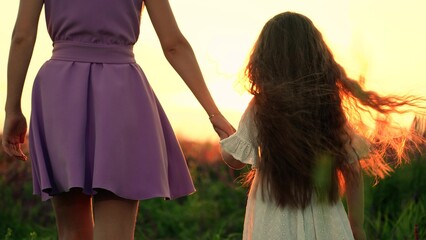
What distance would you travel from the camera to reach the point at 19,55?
419cm

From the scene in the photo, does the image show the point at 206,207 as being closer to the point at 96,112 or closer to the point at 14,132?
the point at 14,132

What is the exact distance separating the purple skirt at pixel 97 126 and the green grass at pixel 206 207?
238 centimetres

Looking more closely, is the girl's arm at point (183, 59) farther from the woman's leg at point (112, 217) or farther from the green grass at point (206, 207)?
the green grass at point (206, 207)

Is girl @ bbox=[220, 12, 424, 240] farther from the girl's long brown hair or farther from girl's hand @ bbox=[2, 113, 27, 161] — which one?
girl's hand @ bbox=[2, 113, 27, 161]

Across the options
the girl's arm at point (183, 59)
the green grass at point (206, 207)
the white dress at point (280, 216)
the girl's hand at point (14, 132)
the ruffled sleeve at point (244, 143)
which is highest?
the girl's arm at point (183, 59)

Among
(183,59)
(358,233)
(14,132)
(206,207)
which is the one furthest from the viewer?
(206,207)

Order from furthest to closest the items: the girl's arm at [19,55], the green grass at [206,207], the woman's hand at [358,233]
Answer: the green grass at [206,207] → the woman's hand at [358,233] → the girl's arm at [19,55]

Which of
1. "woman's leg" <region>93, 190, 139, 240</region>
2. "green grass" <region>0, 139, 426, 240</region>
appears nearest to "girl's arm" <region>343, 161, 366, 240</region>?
"woman's leg" <region>93, 190, 139, 240</region>

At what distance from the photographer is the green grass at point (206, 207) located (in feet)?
22.1

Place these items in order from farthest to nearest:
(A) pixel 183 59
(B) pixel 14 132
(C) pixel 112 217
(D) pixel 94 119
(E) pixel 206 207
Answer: (E) pixel 206 207 → (A) pixel 183 59 → (B) pixel 14 132 → (D) pixel 94 119 → (C) pixel 112 217

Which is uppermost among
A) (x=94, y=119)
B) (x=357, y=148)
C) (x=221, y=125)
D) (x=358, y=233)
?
(x=94, y=119)

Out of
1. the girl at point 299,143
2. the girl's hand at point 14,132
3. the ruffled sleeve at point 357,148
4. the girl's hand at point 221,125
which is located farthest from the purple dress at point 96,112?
the ruffled sleeve at point 357,148

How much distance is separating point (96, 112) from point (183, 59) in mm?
490

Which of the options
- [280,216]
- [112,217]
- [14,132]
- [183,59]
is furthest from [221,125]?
[14,132]
